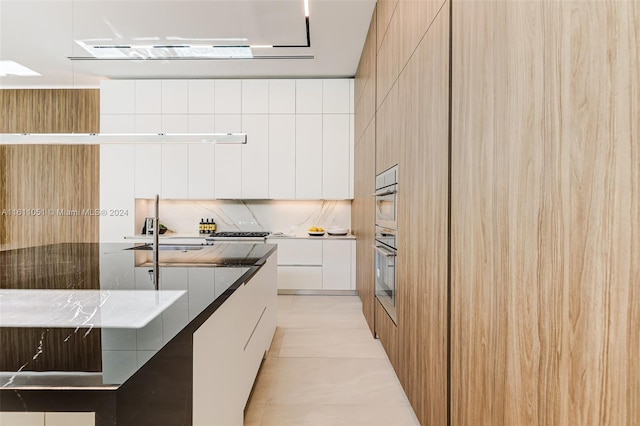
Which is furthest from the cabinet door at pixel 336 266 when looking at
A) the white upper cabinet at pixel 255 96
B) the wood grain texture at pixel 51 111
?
the wood grain texture at pixel 51 111

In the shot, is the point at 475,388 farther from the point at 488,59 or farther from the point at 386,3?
the point at 386,3

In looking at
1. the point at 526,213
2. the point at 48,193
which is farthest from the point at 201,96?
the point at 526,213

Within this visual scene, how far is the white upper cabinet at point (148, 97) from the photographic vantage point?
4.75m

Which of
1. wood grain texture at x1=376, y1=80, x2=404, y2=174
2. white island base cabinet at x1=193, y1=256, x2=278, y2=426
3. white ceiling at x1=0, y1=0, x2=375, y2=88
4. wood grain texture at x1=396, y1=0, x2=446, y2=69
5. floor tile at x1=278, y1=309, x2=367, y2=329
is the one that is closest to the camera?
white island base cabinet at x1=193, y1=256, x2=278, y2=426

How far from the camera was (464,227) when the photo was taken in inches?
51.4

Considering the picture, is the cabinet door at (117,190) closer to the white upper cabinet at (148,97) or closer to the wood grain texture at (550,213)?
the white upper cabinet at (148,97)

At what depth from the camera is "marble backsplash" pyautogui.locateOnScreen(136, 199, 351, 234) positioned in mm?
5129

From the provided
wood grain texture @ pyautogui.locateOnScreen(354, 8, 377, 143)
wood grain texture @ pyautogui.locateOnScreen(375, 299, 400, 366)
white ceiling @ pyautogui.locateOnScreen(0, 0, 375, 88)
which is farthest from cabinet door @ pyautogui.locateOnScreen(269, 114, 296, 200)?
wood grain texture @ pyautogui.locateOnScreen(375, 299, 400, 366)

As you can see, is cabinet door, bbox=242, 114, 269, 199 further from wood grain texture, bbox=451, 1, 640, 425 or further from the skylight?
wood grain texture, bbox=451, 1, 640, 425

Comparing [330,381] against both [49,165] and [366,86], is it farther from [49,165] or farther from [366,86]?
[49,165]

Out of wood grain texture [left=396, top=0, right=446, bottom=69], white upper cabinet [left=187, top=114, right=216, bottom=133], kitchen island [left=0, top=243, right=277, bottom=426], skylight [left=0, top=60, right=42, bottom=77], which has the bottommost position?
kitchen island [left=0, top=243, right=277, bottom=426]

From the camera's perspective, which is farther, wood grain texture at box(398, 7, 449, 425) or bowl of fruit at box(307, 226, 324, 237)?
bowl of fruit at box(307, 226, 324, 237)

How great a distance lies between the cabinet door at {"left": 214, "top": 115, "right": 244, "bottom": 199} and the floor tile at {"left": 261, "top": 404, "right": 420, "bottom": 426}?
3.29 meters

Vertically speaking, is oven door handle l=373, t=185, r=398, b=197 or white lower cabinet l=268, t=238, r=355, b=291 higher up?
oven door handle l=373, t=185, r=398, b=197
